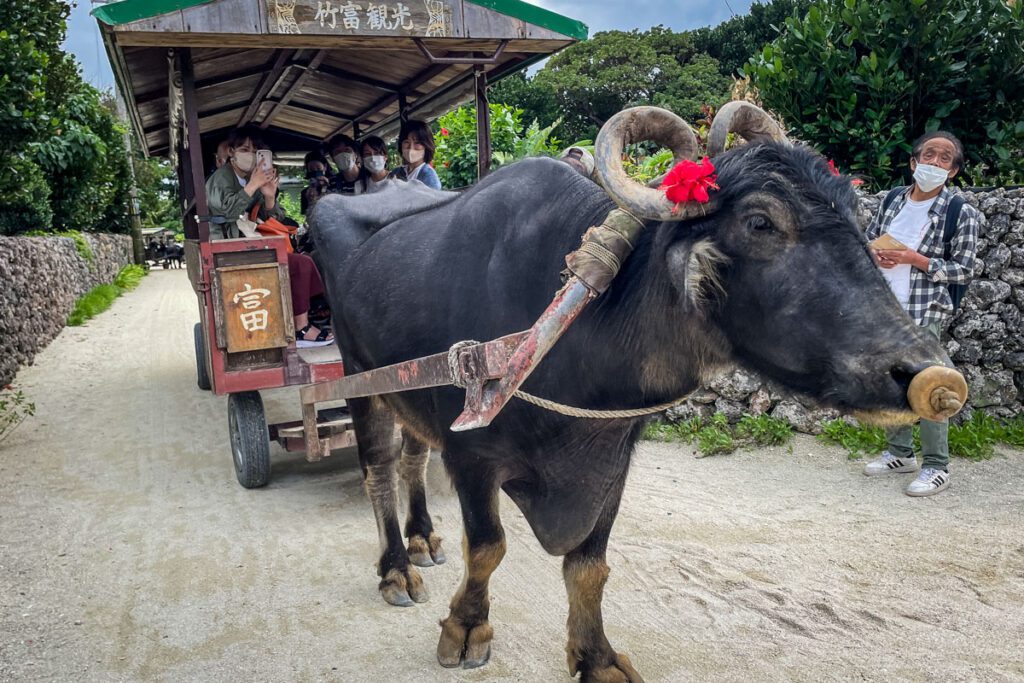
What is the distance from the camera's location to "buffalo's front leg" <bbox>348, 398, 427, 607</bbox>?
324 centimetres

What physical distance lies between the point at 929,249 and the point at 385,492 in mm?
2937

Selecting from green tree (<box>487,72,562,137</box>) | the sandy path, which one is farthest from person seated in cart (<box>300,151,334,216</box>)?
green tree (<box>487,72,562,137</box>)

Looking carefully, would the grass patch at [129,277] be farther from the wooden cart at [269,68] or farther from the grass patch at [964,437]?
the grass patch at [964,437]

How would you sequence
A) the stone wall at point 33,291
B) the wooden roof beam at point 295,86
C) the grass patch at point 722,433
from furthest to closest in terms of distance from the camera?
the stone wall at point 33,291, the wooden roof beam at point 295,86, the grass patch at point 722,433

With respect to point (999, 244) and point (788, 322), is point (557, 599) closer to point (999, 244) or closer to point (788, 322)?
point (788, 322)

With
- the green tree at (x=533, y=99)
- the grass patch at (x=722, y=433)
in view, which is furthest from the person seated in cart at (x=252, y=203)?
the green tree at (x=533, y=99)

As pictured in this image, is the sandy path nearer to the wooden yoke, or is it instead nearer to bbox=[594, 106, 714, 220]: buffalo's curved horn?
the wooden yoke

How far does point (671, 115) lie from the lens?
6.41 ft

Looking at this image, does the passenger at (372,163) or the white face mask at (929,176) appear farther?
the passenger at (372,163)

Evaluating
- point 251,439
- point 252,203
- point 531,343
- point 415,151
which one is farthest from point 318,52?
point 531,343

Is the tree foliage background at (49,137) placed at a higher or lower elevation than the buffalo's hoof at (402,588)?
higher

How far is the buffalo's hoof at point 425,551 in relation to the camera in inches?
142

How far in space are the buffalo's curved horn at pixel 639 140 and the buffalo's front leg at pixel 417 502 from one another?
6.89 ft

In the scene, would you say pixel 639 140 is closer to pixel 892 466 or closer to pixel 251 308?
pixel 251 308
